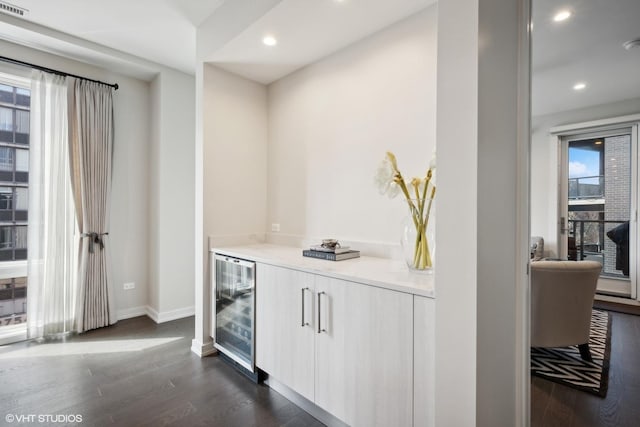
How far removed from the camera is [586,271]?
229 centimetres

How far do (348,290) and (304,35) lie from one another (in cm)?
182

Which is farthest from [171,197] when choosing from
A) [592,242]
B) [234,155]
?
[592,242]

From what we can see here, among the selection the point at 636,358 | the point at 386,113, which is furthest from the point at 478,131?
the point at 636,358

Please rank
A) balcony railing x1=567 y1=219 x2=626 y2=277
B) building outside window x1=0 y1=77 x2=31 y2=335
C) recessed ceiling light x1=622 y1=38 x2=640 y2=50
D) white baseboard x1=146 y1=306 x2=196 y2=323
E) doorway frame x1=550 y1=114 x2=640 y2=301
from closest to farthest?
1. recessed ceiling light x1=622 y1=38 x2=640 y2=50
2. building outside window x1=0 y1=77 x2=31 y2=335
3. white baseboard x1=146 y1=306 x2=196 y2=323
4. doorway frame x1=550 y1=114 x2=640 y2=301
5. balcony railing x1=567 y1=219 x2=626 y2=277

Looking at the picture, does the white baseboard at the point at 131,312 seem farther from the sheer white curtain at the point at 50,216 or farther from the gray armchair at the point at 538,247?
the gray armchair at the point at 538,247

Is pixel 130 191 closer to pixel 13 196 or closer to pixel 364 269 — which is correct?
pixel 13 196

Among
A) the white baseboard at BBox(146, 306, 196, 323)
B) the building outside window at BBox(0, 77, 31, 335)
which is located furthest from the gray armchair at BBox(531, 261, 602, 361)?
the building outside window at BBox(0, 77, 31, 335)

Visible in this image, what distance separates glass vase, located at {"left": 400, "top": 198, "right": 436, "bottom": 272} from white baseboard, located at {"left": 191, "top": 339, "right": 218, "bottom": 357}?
77.5 inches

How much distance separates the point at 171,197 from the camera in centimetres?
354

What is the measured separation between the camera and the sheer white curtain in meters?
2.87

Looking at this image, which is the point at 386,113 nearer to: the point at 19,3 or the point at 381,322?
the point at 381,322

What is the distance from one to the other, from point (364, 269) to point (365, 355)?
44cm

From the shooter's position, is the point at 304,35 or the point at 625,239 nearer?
the point at 304,35

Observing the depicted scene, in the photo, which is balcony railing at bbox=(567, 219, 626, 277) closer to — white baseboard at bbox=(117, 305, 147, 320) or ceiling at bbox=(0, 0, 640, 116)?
ceiling at bbox=(0, 0, 640, 116)
